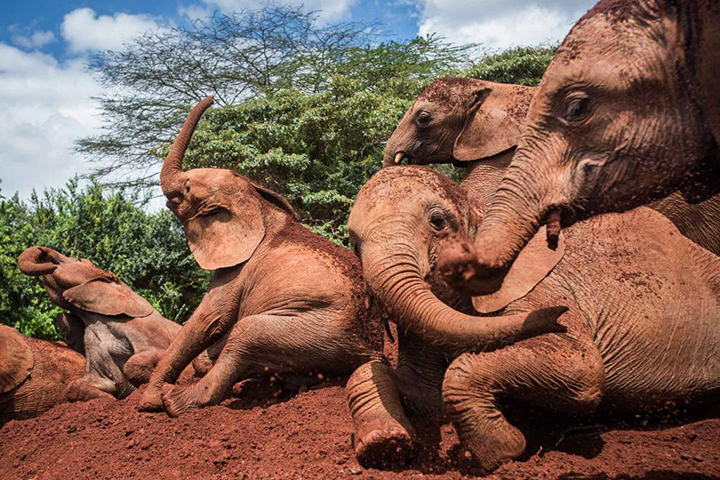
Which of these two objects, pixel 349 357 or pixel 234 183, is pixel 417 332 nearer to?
pixel 349 357

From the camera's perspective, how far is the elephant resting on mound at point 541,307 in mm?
3623

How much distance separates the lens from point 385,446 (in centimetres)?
370

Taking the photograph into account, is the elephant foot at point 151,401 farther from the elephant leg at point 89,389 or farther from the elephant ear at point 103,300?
the elephant ear at point 103,300

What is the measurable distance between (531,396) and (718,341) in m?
1.28

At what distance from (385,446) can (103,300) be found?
14.5ft

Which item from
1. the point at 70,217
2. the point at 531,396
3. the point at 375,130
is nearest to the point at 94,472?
the point at 531,396

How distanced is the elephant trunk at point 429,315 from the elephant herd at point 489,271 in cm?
1

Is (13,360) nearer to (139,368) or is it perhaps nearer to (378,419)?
(139,368)

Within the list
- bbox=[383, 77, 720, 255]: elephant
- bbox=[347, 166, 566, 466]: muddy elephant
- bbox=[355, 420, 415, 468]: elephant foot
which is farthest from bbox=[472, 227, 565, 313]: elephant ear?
bbox=[383, 77, 720, 255]: elephant

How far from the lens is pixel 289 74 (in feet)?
68.7

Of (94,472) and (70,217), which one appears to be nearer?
(94,472)

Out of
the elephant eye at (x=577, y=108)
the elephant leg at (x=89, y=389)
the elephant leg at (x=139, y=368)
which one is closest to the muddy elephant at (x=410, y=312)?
the elephant eye at (x=577, y=108)

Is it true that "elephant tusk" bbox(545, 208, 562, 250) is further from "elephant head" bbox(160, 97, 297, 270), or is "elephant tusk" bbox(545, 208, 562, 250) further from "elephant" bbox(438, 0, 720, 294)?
"elephant head" bbox(160, 97, 297, 270)

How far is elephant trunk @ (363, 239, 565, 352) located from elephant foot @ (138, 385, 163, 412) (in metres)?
2.70
